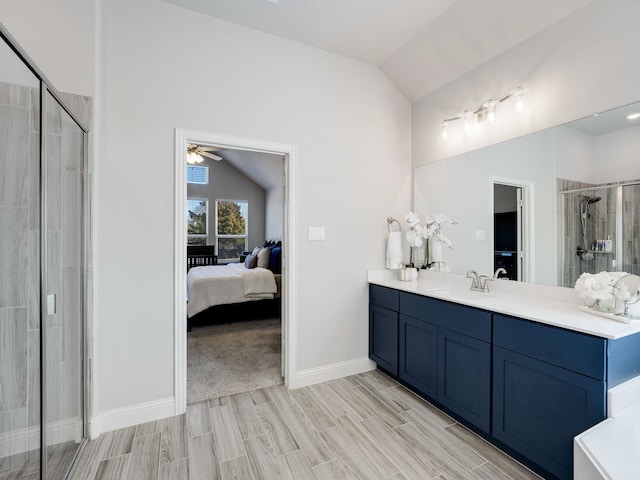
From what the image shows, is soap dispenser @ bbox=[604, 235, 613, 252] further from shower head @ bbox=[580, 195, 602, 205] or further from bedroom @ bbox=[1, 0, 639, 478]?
bedroom @ bbox=[1, 0, 639, 478]

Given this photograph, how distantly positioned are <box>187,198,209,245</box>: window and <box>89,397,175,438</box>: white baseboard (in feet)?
19.8

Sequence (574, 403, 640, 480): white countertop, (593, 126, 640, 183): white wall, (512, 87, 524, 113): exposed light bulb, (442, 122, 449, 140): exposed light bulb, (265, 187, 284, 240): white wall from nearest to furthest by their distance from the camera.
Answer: (574, 403, 640, 480): white countertop
(593, 126, 640, 183): white wall
(512, 87, 524, 113): exposed light bulb
(442, 122, 449, 140): exposed light bulb
(265, 187, 284, 240): white wall

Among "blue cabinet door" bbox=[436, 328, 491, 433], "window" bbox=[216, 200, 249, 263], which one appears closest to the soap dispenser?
"blue cabinet door" bbox=[436, 328, 491, 433]

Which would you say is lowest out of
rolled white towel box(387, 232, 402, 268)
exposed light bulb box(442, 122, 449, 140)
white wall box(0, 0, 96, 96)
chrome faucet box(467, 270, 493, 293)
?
chrome faucet box(467, 270, 493, 293)

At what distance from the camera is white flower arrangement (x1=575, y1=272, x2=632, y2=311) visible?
1573 mm

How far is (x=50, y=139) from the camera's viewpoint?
1539 millimetres

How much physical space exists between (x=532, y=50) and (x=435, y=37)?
0.70 meters

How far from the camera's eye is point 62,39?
1.84 meters

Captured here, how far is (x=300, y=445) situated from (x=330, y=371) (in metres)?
0.89

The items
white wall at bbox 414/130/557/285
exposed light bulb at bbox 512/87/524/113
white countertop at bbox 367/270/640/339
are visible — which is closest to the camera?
white countertop at bbox 367/270/640/339

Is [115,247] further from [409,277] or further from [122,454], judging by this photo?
[409,277]

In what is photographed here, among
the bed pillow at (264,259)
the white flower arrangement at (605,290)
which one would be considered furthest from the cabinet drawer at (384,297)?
the bed pillow at (264,259)

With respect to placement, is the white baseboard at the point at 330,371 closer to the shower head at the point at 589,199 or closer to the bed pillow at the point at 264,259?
the shower head at the point at 589,199

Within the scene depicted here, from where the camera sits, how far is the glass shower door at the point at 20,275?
1340 millimetres
